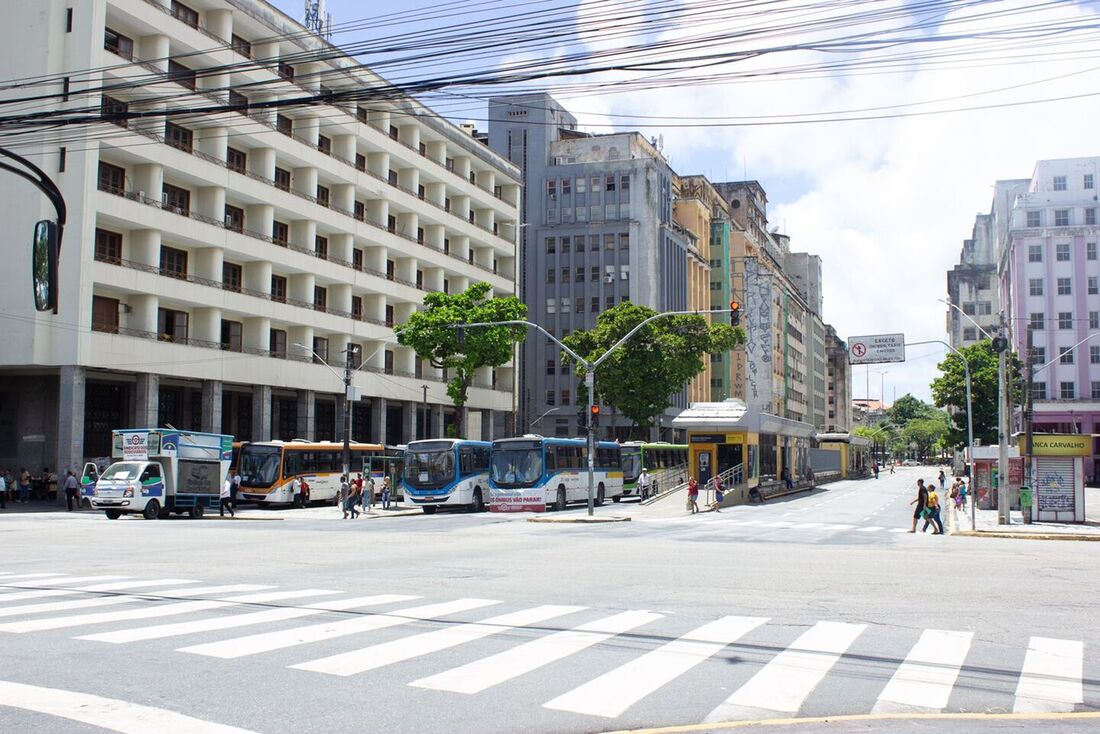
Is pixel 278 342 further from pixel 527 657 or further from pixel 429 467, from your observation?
pixel 527 657

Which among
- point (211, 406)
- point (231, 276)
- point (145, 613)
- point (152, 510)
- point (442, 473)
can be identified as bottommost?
point (152, 510)

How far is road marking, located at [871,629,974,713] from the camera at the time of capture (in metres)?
7.66

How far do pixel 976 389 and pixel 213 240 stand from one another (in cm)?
5948

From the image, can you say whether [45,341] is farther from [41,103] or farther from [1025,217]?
[1025,217]

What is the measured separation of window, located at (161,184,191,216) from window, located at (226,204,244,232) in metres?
2.71

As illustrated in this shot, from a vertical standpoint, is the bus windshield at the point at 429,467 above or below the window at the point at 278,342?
below

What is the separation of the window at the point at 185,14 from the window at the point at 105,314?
1405 centimetres

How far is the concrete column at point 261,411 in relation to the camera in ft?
170

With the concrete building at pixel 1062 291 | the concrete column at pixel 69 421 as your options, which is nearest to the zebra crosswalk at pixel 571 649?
the concrete column at pixel 69 421

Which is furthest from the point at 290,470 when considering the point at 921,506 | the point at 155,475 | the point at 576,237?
the point at 576,237

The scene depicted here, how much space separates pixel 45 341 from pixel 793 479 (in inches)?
1705

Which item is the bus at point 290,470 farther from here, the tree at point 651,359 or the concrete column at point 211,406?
the tree at point 651,359

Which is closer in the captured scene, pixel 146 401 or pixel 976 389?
pixel 146 401

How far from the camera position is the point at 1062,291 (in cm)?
8400
